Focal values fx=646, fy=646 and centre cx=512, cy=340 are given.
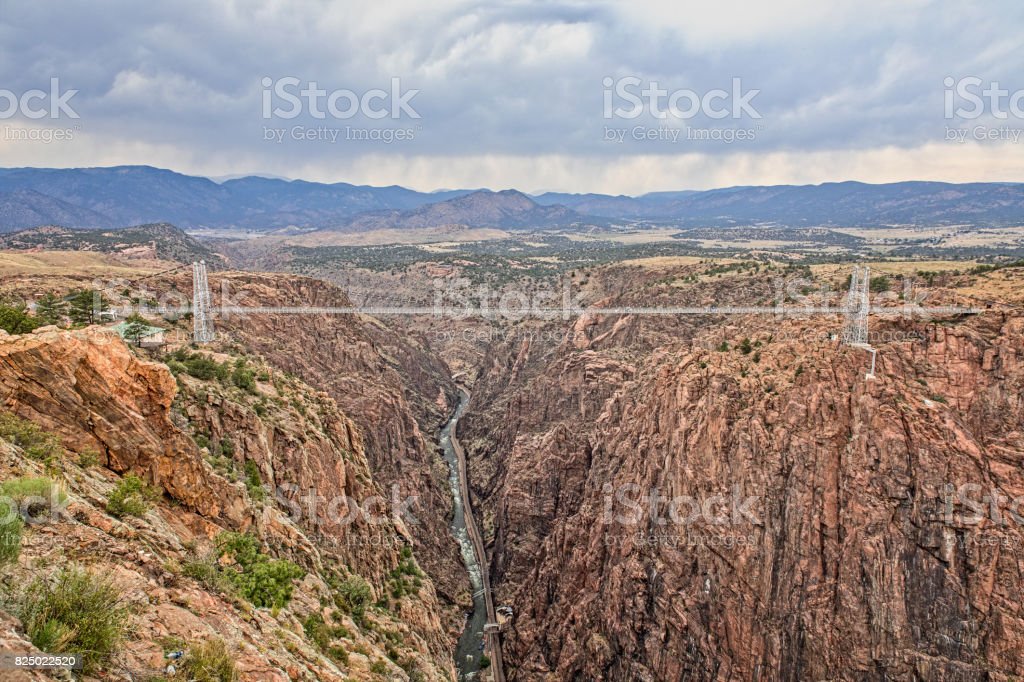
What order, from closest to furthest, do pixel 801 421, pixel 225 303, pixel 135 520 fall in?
pixel 135 520 → pixel 801 421 → pixel 225 303

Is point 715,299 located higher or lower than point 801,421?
higher

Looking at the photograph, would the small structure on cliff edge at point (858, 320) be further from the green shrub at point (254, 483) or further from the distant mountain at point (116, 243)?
the distant mountain at point (116, 243)

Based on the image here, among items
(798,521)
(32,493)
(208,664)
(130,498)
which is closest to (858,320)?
(798,521)

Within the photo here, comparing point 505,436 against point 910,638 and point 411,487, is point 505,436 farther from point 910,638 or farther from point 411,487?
point 910,638

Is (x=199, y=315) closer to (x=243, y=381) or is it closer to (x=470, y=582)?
(x=243, y=381)

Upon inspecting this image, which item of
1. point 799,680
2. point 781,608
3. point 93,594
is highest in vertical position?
point 93,594

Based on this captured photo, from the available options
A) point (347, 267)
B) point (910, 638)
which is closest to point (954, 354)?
point (910, 638)

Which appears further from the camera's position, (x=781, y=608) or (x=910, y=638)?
(x=781, y=608)

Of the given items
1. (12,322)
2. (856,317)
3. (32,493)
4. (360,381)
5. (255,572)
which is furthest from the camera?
(360,381)
